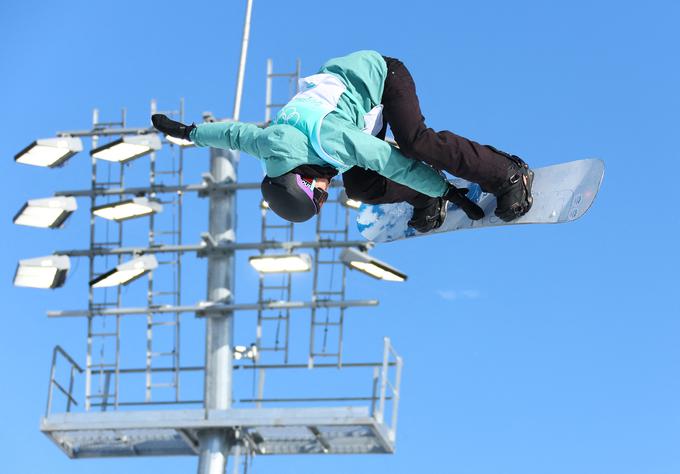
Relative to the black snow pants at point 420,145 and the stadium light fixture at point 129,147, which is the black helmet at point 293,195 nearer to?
the black snow pants at point 420,145

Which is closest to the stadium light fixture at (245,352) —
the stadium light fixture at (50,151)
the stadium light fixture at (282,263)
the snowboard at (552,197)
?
the stadium light fixture at (282,263)

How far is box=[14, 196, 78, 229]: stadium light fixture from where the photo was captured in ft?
53.8

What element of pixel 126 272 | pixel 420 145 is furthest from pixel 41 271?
pixel 420 145

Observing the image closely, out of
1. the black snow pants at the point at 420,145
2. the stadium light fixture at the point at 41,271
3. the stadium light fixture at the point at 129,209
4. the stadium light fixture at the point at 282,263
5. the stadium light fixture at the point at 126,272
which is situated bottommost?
the black snow pants at the point at 420,145

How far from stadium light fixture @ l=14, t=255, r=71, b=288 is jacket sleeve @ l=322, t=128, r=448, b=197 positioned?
8.71m

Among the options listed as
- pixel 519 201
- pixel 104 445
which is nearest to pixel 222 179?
pixel 104 445

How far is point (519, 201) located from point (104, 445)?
8384 millimetres

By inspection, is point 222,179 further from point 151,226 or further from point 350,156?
point 350,156

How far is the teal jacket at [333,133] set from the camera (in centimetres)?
760

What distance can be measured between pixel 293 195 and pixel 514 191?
4.93 ft

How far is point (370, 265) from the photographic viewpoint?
581 inches

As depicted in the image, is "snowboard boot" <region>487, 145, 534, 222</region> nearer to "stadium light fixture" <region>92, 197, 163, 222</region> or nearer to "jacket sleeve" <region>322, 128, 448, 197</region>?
"jacket sleeve" <region>322, 128, 448, 197</region>

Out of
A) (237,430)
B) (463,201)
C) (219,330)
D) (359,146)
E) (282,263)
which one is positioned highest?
(282,263)

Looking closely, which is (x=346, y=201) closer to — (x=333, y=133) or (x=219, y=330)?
(x=219, y=330)
